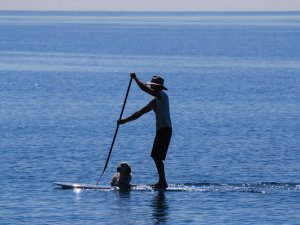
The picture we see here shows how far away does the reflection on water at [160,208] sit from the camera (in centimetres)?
2045

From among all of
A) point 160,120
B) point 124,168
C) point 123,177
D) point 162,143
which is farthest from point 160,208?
point 160,120

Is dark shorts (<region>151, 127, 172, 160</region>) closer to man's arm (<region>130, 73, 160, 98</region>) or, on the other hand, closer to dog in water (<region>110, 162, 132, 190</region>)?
dog in water (<region>110, 162, 132, 190</region>)

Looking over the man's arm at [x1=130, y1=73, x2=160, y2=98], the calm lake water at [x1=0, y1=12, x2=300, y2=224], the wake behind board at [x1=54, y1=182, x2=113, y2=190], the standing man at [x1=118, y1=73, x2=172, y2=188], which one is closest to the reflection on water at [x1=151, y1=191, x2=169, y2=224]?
the calm lake water at [x1=0, y1=12, x2=300, y2=224]

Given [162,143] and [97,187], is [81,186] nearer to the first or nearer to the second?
[97,187]

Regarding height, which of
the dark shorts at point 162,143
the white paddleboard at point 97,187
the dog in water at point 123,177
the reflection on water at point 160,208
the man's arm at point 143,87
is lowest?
the reflection on water at point 160,208

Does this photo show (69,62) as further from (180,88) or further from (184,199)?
(184,199)

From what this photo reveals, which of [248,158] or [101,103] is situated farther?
[101,103]

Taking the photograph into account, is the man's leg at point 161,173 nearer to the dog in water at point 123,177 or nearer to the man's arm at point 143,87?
the dog in water at point 123,177

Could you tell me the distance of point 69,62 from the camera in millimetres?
94875

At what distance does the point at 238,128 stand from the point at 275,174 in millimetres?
12301

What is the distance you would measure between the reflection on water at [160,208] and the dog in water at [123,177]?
2.35 ft

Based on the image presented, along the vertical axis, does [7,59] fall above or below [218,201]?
above

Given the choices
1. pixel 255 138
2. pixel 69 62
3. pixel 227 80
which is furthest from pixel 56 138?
pixel 69 62

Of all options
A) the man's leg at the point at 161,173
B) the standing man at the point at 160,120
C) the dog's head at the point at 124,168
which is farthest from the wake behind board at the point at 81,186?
the standing man at the point at 160,120
